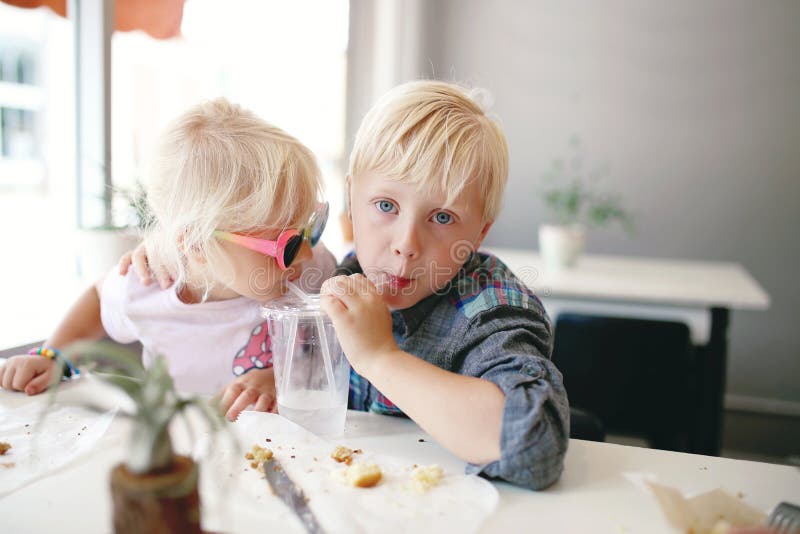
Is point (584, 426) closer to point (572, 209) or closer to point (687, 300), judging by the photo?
point (687, 300)

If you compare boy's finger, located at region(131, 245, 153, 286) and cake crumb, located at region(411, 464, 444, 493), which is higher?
boy's finger, located at region(131, 245, 153, 286)

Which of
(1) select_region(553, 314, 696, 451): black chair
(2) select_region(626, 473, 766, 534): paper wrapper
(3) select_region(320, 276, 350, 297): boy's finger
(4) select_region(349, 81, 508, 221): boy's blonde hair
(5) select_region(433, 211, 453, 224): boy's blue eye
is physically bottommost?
(1) select_region(553, 314, 696, 451): black chair

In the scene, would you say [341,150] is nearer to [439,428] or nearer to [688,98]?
[688,98]

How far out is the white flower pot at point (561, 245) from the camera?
2387 mm

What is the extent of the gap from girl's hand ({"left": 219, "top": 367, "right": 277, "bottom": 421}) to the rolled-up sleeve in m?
0.28

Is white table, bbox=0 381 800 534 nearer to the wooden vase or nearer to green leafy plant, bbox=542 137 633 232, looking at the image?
the wooden vase

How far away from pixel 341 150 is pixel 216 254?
2.23 metres

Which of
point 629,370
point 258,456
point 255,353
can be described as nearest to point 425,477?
point 258,456

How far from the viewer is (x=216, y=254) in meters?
0.96

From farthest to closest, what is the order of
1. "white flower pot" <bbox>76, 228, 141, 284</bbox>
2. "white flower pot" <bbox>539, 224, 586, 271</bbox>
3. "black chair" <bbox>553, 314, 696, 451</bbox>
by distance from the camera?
"white flower pot" <bbox>539, 224, 586, 271</bbox> → "black chair" <bbox>553, 314, 696, 451</bbox> → "white flower pot" <bbox>76, 228, 141, 284</bbox>

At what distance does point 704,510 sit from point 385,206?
0.51 meters

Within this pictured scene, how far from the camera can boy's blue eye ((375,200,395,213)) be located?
0.87 metres

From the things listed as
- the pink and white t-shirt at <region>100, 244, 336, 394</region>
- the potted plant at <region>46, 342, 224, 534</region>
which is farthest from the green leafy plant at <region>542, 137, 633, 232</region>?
the potted plant at <region>46, 342, 224, 534</region>

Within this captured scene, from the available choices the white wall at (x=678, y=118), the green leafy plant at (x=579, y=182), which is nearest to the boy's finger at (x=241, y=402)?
the green leafy plant at (x=579, y=182)
